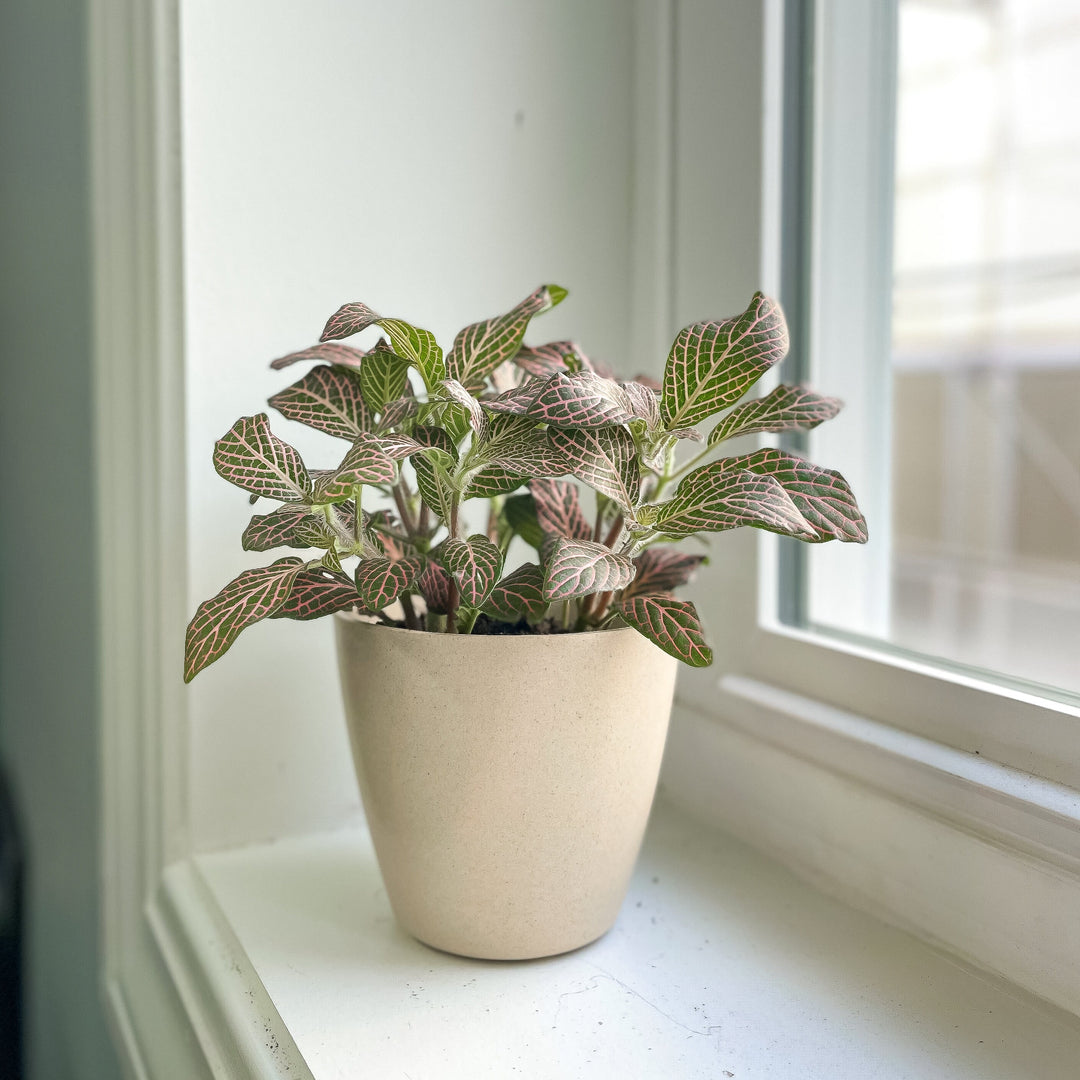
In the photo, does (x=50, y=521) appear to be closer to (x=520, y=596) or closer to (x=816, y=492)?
(x=520, y=596)

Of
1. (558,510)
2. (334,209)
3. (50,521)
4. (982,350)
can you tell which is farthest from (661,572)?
(982,350)

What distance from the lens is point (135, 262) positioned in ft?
2.29

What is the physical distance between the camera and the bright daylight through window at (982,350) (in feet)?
2.52

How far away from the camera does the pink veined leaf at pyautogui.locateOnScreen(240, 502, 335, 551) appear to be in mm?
438

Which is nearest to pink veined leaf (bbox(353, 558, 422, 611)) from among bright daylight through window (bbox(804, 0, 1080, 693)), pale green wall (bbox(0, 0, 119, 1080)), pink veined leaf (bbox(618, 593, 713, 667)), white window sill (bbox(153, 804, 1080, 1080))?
pink veined leaf (bbox(618, 593, 713, 667))

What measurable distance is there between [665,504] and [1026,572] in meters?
1.36

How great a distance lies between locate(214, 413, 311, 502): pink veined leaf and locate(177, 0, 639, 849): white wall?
24 cm

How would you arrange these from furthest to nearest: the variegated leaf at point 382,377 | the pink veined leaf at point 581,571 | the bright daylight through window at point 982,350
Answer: the bright daylight through window at point 982,350 < the variegated leaf at point 382,377 < the pink veined leaf at point 581,571

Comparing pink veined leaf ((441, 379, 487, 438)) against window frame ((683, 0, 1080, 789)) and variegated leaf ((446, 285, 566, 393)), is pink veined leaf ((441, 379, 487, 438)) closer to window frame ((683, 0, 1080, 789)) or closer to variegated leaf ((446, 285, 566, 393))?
variegated leaf ((446, 285, 566, 393))

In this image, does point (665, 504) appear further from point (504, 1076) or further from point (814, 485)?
point (504, 1076)

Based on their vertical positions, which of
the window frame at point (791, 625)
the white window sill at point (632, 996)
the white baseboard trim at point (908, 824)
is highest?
the window frame at point (791, 625)

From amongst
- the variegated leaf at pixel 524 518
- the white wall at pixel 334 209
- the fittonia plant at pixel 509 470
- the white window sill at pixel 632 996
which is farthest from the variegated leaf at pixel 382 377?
the white window sill at pixel 632 996

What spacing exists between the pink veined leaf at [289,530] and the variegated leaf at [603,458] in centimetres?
12

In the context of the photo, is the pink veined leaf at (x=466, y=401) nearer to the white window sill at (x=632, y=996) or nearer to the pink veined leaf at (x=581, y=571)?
the pink veined leaf at (x=581, y=571)
